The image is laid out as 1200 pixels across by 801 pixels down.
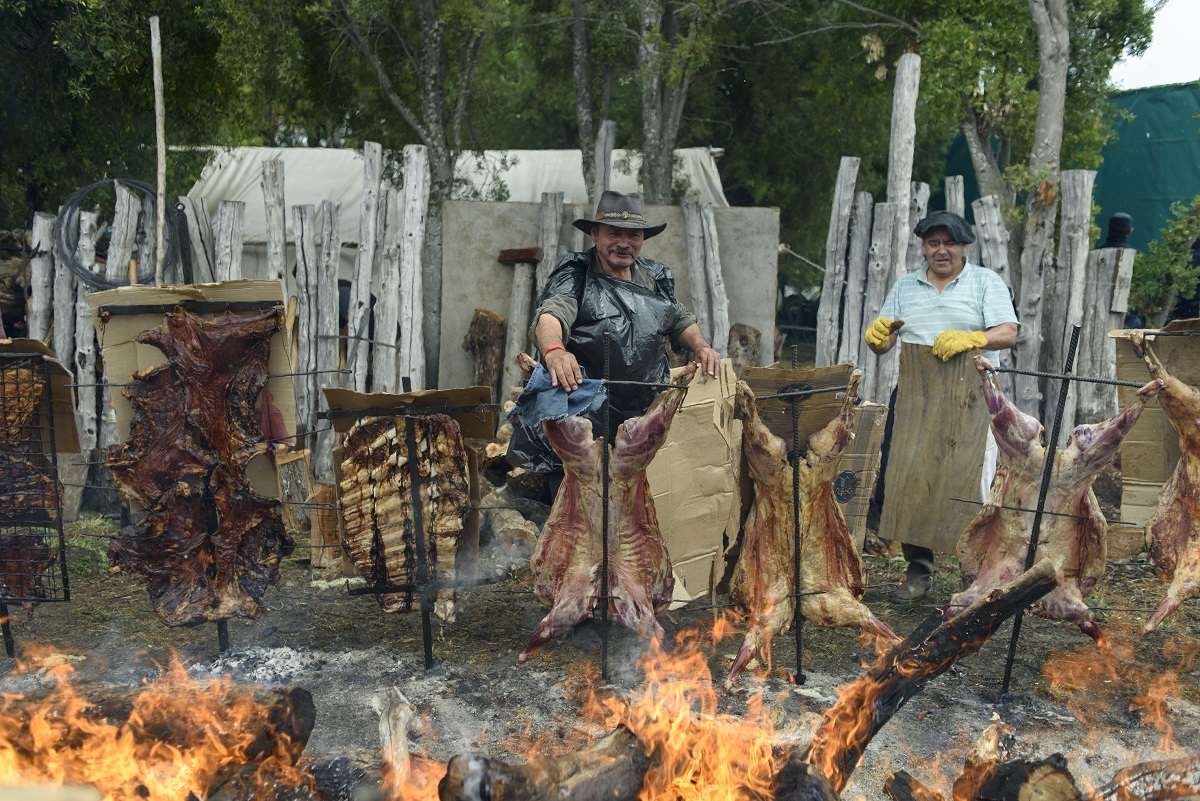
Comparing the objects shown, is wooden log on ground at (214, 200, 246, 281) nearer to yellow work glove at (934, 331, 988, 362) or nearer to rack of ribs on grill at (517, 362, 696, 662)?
rack of ribs on grill at (517, 362, 696, 662)

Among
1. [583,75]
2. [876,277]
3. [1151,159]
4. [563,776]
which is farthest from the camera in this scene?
[1151,159]

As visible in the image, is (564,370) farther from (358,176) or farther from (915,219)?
(358,176)

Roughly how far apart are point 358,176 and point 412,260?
651 centimetres

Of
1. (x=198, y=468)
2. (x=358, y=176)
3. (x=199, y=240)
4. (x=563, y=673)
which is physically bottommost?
(x=563, y=673)

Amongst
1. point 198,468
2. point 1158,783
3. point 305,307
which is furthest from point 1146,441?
point 305,307

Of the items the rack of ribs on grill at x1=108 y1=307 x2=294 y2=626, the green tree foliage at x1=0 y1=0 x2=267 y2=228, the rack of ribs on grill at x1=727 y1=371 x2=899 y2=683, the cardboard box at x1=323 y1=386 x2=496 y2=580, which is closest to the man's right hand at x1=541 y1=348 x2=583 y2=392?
the cardboard box at x1=323 y1=386 x2=496 y2=580

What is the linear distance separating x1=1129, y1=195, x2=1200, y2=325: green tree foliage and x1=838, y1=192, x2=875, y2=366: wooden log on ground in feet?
13.4

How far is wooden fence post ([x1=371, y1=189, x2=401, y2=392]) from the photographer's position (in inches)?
310

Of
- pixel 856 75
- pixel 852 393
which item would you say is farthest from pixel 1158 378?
pixel 856 75

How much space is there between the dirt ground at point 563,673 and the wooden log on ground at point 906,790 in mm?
304

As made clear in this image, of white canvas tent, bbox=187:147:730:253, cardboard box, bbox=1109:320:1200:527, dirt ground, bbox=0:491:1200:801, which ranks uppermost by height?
white canvas tent, bbox=187:147:730:253

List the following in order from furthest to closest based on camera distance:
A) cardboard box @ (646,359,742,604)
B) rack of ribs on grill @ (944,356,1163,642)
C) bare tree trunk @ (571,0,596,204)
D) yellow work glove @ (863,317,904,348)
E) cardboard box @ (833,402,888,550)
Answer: bare tree trunk @ (571,0,596,204) < cardboard box @ (833,402,888,550) < yellow work glove @ (863,317,904,348) < cardboard box @ (646,359,742,604) < rack of ribs on grill @ (944,356,1163,642)

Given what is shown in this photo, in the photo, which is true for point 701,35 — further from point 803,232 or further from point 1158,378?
point 1158,378

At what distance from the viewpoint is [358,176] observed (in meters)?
13.8
